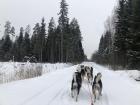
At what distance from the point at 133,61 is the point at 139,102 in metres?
23.5

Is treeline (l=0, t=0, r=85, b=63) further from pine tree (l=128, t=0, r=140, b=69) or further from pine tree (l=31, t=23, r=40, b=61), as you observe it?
pine tree (l=128, t=0, r=140, b=69)

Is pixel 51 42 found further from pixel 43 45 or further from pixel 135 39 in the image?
pixel 135 39

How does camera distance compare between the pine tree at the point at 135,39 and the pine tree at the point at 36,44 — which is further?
the pine tree at the point at 36,44

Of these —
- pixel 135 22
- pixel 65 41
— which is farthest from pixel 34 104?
pixel 65 41

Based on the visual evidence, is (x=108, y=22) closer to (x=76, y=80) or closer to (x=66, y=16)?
(x=66, y=16)

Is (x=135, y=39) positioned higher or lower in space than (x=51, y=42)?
lower

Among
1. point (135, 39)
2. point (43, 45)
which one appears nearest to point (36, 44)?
point (43, 45)

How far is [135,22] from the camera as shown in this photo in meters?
34.9

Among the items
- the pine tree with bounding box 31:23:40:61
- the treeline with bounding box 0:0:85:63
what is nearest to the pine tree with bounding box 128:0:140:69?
the treeline with bounding box 0:0:85:63

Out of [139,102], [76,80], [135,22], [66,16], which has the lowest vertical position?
[139,102]

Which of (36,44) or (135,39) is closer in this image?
(135,39)

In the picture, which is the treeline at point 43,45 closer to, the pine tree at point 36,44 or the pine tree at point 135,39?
the pine tree at point 36,44

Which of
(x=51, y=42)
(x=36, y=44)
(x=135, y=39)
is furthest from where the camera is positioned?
(x=51, y=42)

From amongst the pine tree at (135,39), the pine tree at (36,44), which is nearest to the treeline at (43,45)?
the pine tree at (36,44)
